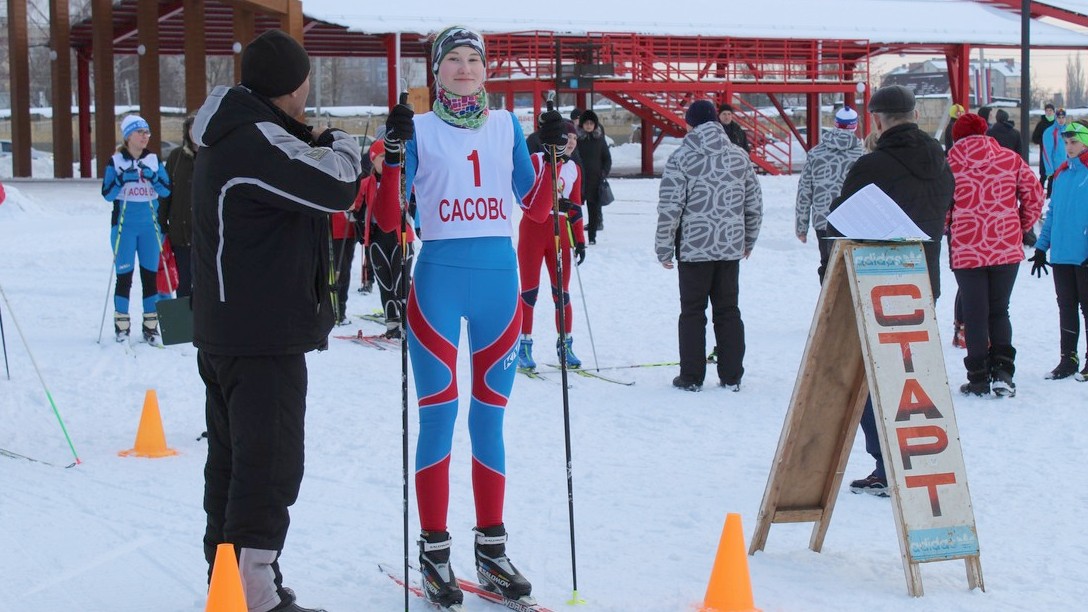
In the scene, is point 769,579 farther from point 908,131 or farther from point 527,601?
point 908,131

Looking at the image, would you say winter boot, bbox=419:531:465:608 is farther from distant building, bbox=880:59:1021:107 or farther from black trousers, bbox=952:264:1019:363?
distant building, bbox=880:59:1021:107

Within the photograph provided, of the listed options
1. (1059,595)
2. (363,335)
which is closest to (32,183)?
(363,335)

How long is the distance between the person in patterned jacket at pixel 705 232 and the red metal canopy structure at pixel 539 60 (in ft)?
47.7

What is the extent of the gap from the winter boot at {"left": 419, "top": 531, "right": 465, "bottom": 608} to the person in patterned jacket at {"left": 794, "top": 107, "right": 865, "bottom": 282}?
19.2 feet

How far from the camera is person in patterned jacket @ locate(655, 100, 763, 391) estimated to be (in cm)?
812

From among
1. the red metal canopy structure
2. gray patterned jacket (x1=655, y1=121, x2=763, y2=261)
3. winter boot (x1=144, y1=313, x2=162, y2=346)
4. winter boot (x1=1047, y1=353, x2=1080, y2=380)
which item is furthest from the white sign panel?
the red metal canopy structure

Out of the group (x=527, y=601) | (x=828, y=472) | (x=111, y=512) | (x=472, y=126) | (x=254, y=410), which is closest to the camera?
(x=254, y=410)

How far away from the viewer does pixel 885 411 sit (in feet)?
13.9

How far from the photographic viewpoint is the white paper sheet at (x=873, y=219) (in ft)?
14.2

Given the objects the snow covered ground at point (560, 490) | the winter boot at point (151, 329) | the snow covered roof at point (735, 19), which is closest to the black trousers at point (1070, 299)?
the snow covered ground at point (560, 490)

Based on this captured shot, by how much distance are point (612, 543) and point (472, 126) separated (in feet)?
5.61

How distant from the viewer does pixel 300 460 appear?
3758 millimetres

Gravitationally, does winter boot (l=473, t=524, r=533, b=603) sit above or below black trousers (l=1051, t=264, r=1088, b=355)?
below

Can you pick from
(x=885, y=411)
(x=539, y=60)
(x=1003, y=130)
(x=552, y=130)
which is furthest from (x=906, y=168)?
(x=539, y=60)
